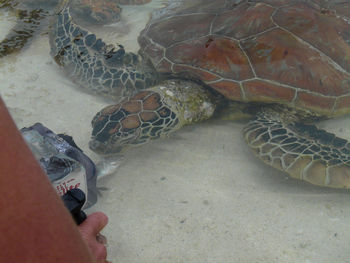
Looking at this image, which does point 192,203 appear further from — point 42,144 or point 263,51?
point 263,51

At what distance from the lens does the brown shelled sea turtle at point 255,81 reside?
2105 millimetres

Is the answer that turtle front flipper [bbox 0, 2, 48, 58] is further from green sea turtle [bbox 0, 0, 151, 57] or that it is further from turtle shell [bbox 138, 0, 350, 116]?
turtle shell [bbox 138, 0, 350, 116]

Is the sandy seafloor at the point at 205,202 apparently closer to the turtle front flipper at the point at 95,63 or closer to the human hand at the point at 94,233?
the turtle front flipper at the point at 95,63

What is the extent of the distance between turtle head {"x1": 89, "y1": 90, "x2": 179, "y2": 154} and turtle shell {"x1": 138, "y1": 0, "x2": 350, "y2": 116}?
1.26 ft

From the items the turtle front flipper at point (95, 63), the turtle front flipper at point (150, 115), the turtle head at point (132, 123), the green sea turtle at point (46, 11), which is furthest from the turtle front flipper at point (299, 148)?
the green sea turtle at point (46, 11)

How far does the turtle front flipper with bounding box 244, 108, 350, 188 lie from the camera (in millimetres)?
1856

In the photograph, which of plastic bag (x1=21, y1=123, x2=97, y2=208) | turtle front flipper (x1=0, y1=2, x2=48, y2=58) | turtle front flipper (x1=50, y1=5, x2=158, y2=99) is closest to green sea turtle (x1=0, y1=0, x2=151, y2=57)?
turtle front flipper (x1=0, y1=2, x2=48, y2=58)

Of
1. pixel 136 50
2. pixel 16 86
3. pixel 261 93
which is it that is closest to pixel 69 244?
pixel 261 93

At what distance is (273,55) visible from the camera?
2277mm

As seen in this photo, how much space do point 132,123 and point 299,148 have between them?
1053 millimetres

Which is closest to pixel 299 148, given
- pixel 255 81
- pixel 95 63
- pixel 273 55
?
pixel 255 81

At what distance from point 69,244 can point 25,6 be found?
3.61m

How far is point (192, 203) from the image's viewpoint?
189 cm

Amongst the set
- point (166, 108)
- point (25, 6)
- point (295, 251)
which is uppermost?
point (25, 6)
